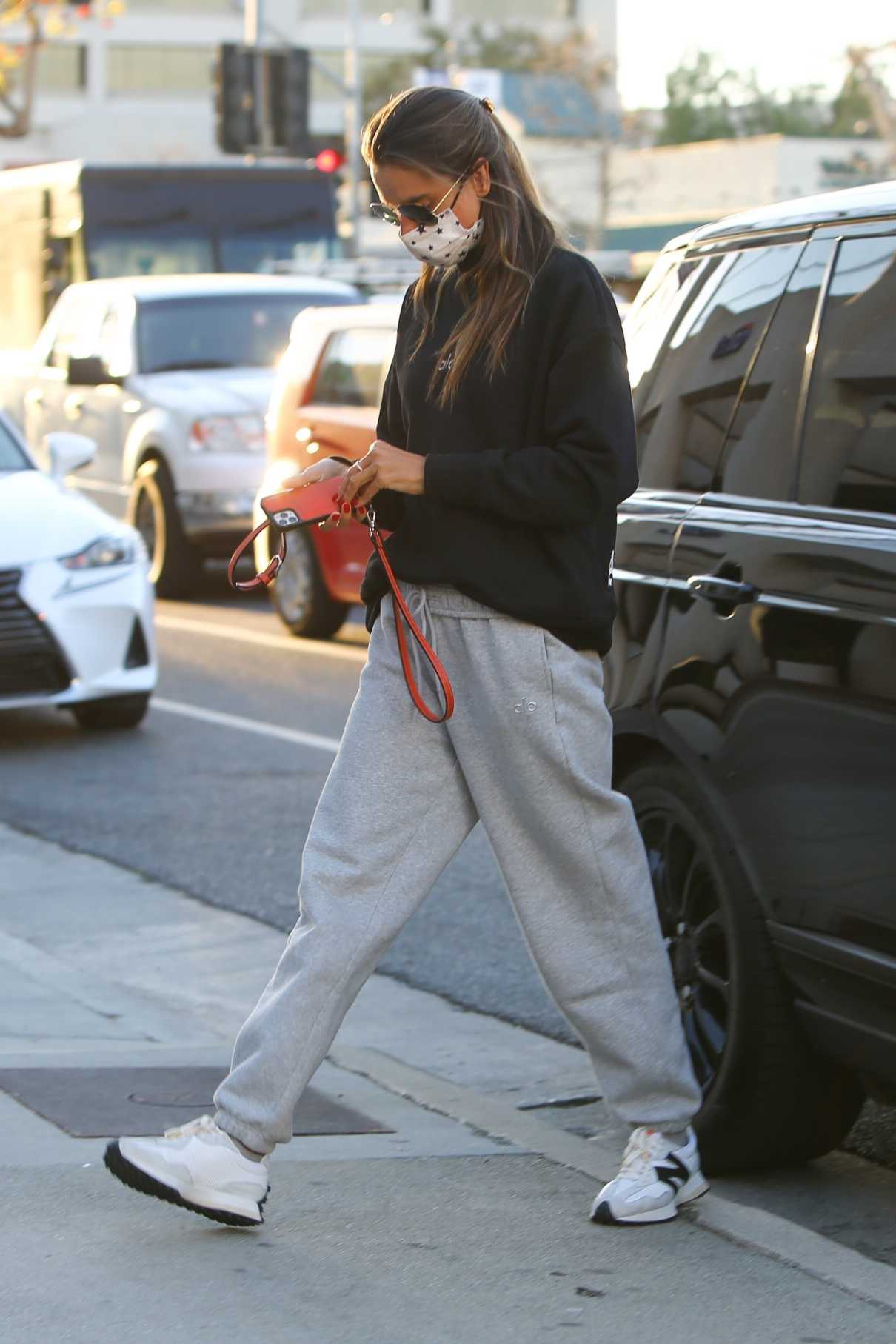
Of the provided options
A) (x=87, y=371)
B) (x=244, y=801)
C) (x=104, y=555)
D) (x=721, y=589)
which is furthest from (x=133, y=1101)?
(x=87, y=371)

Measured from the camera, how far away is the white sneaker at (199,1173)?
3602 mm

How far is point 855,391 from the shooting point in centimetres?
396

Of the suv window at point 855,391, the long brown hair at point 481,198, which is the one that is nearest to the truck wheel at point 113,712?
the suv window at point 855,391

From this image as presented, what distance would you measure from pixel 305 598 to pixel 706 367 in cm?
822

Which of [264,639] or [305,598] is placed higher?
[305,598]

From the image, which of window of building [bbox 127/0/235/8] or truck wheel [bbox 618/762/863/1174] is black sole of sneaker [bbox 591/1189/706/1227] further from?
window of building [bbox 127/0/235/8]

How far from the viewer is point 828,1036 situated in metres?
3.86

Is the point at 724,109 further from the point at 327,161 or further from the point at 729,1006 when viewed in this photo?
the point at 729,1006

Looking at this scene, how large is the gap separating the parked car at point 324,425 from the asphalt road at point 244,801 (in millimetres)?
304

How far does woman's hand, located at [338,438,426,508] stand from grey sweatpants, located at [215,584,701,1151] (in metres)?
0.20

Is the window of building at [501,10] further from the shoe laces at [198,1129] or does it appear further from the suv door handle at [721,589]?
the shoe laces at [198,1129]

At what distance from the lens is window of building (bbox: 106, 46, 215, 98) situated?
90.8 metres

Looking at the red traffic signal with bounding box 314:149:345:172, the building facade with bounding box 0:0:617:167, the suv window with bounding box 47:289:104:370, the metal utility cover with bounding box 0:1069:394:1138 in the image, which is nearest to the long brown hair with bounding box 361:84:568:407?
the metal utility cover with bounding box 0:1069:394:1138

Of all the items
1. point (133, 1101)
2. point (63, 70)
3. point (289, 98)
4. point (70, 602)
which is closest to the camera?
point (133, 1101)
